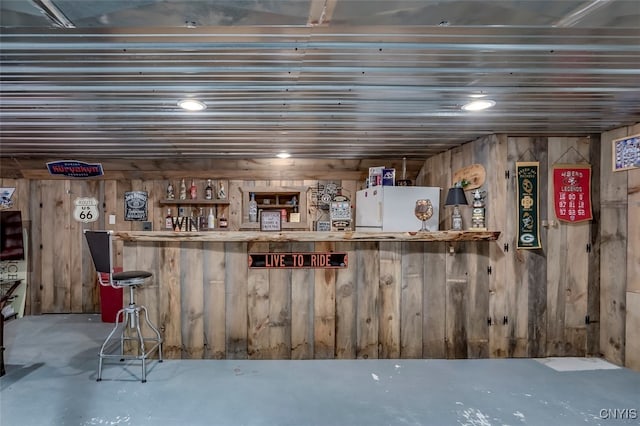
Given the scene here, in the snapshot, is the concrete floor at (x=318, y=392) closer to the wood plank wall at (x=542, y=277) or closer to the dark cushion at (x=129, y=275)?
the wood plank wall at (x=542, y=277)

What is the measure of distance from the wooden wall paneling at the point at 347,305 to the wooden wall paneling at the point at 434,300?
0.71 metres

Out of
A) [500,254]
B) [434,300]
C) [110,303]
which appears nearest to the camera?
[434,300]

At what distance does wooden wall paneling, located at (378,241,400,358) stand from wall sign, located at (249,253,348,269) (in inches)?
22.2

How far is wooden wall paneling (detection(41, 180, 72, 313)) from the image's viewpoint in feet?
16.4

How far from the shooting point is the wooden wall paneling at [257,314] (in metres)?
3.15

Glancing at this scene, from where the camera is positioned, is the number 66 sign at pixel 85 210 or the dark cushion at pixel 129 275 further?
the number 66 sign at pixel 85 210

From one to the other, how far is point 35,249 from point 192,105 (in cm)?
451

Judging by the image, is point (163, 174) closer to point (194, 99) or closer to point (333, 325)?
point (194, 99)

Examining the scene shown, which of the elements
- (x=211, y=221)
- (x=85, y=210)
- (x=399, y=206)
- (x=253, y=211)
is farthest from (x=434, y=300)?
(x=85, y=210)

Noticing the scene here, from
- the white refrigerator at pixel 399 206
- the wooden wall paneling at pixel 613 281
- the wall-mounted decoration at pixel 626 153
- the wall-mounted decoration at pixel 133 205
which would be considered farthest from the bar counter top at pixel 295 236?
the wall-mounted decoration at pixel 133 205

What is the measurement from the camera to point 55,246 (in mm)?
5008

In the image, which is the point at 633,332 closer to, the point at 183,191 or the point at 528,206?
the point at 528,206

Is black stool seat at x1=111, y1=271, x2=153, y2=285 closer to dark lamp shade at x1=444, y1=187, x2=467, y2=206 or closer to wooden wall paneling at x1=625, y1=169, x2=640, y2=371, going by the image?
dark lamp shade at x1=444, y1=187, x2=467, y2=206

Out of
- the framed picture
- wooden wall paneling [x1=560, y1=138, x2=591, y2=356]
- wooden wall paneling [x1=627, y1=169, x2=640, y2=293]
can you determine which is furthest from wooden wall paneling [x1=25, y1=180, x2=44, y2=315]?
wooden wall paneling [x1=627, y1=169, x2=640, y2=293]
